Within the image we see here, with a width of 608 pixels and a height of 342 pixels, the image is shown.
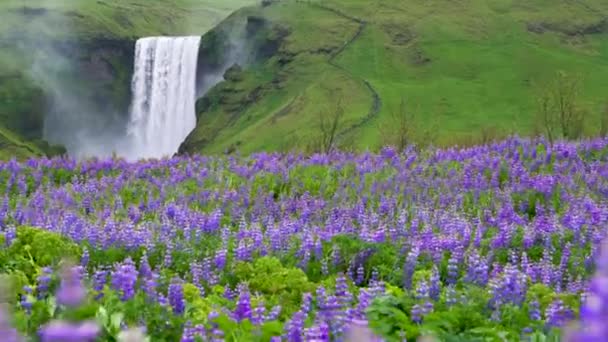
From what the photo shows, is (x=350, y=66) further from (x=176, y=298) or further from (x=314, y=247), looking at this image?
(x=176, y=298)

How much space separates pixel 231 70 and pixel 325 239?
113 m

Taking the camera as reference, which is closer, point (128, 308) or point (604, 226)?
point (128, 308)

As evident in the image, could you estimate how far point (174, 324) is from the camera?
5.36 metres

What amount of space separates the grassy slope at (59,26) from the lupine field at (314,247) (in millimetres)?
97526

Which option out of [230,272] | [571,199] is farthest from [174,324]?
[571,199]

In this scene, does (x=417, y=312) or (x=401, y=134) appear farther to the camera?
(x=401, y=134)

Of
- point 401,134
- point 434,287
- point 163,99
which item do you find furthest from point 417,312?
point 163,99

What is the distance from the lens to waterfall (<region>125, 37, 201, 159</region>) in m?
116

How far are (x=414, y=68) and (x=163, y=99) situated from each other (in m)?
34.7

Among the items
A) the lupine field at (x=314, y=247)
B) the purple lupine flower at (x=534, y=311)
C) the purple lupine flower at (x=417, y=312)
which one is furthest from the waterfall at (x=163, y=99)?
the purple lupine flower at (x=417, y=312)

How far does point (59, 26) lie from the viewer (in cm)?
14325

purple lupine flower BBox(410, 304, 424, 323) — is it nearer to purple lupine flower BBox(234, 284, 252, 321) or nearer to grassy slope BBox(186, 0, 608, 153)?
purple lupine flower BBox(234, 284, 252, 321)

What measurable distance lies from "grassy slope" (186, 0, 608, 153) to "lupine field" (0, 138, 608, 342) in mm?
72721

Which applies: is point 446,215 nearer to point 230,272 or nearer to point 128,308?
point 230,272
